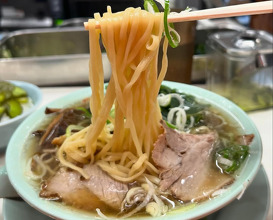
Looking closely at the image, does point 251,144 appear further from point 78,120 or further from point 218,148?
point 78,120

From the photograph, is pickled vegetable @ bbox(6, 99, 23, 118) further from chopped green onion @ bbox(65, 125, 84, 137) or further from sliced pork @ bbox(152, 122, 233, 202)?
sliced pork @ bbox(152, 122, 233, 202)

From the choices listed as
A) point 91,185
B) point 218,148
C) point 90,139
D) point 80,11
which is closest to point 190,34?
point 218,148

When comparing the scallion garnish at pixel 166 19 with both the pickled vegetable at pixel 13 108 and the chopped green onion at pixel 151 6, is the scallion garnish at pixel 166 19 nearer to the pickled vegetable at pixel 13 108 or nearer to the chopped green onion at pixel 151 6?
the chopped green onion at pixel 151 6

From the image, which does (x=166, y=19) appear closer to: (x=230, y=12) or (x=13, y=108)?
(x=230, y=12)

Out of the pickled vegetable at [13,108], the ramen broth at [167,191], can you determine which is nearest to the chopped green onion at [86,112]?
the ramen broth at [167,191]

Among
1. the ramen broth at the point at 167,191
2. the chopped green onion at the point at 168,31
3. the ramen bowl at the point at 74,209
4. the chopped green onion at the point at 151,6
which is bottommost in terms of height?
the ramen broth at the point at 167,191

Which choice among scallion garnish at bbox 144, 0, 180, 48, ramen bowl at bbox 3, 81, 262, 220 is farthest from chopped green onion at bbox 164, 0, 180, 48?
ramen bowl at bbox 3, 81, 262, 220
